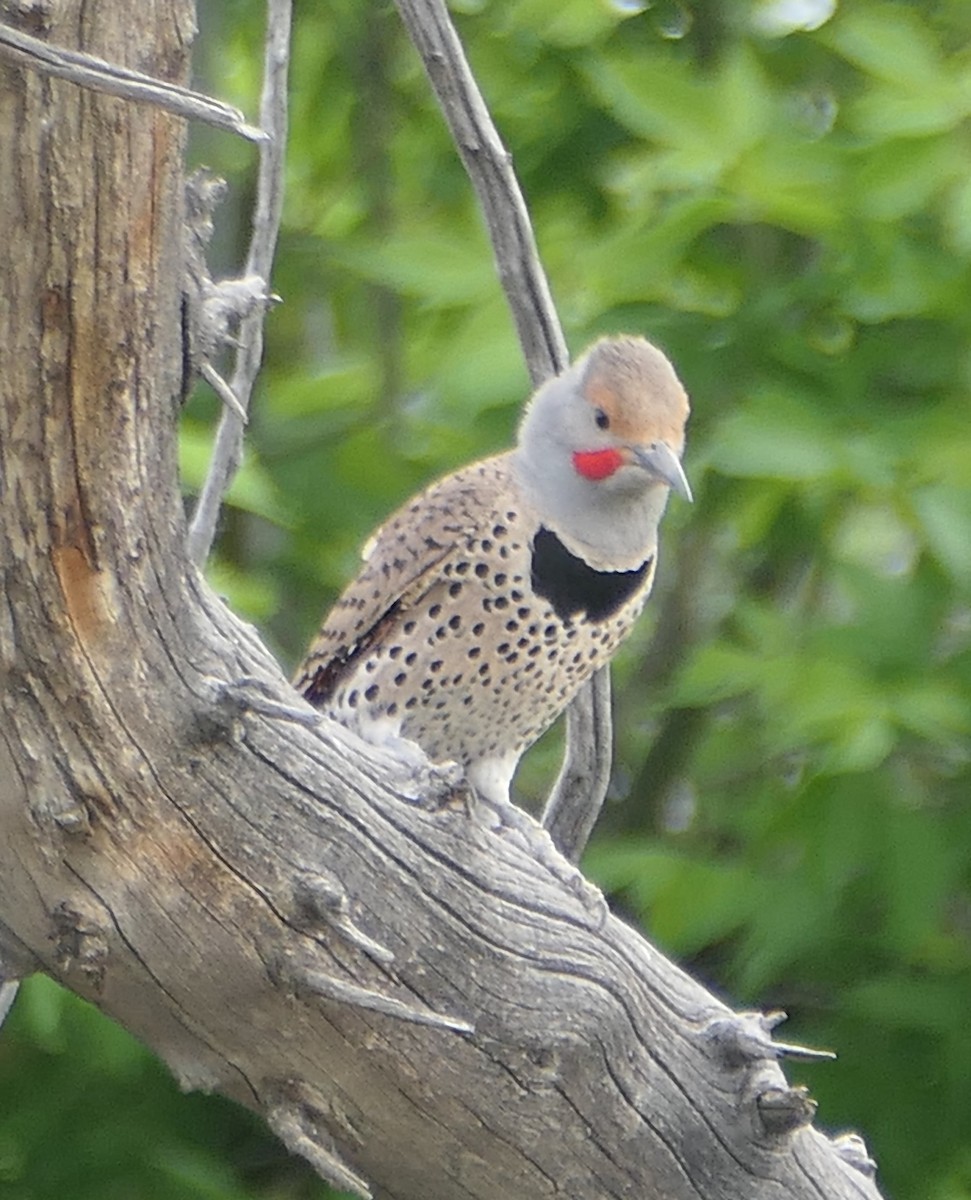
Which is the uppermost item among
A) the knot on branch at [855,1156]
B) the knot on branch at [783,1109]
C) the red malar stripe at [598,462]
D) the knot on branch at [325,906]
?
the red malar stripe at [598,462]

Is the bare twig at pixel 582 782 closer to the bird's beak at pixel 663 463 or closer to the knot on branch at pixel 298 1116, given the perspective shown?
the bird's beak at pixel 663 463

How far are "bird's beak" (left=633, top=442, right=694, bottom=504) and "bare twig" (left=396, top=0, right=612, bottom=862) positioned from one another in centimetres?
25

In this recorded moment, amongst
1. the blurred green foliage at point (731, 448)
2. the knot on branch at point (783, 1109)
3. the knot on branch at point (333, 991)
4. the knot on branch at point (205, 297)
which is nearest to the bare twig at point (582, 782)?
the blurred green foliage at point (731, 448)

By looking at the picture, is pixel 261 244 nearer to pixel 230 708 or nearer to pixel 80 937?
pixel 230 708

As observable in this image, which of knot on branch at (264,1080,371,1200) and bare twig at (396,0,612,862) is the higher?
bare twig at (396,0,612,862)

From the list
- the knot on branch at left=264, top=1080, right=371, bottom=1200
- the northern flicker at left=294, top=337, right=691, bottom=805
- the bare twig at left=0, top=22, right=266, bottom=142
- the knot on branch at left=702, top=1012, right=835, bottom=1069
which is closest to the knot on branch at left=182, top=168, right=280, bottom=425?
the bare twig at left=0, top=22, right=266, bottom=142

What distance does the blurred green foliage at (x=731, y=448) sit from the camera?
3.51 metres

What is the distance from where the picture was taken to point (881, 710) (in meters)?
3.40

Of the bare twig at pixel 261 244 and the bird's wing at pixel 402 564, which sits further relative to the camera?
the bird's wing at pixel 402 564

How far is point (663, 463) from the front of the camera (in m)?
3.07

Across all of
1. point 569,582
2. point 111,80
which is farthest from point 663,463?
point 111,80

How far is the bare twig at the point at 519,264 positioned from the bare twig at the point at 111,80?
2.59 feet

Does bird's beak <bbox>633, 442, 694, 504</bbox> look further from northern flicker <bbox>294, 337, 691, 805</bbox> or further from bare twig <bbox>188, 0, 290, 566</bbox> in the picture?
bare twig <bbox>188, 0, 290, 566</bbox>

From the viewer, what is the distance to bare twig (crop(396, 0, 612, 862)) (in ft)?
7.93
